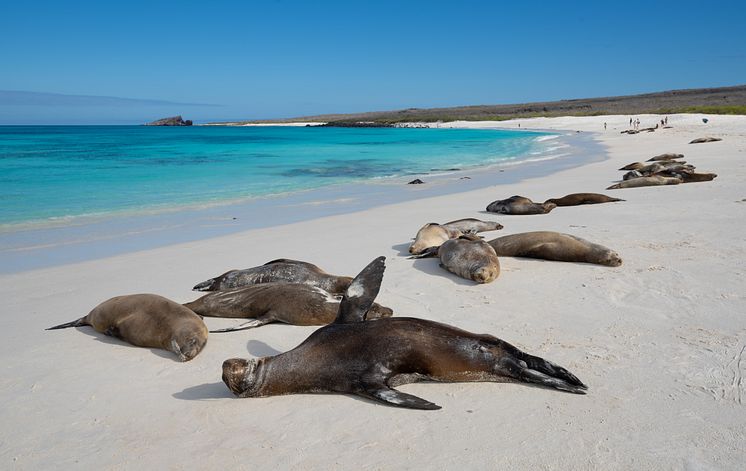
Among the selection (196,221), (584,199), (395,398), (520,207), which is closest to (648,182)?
(584,199)

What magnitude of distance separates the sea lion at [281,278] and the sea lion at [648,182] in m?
9.32

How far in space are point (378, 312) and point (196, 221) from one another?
7.21 metres

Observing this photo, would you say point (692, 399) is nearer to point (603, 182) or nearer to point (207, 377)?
point (207, 377)

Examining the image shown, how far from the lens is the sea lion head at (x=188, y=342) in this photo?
4336 millimetres

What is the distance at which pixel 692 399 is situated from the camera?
3.25 metres

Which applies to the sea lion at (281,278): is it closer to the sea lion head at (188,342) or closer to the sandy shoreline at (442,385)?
the sandy shoreline at (442,385)

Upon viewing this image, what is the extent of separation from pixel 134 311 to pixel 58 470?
2.14 meters

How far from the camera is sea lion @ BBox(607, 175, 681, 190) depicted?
501 inches

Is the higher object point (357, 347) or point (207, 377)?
point (357, 347)

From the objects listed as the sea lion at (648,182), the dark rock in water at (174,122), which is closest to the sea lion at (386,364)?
the sea lion at (648,182)

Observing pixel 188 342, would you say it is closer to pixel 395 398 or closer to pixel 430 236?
pixel 395 398

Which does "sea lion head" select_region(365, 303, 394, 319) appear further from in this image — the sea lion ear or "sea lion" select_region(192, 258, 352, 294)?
"sea lion" select_region(192, 258, 352, 294)

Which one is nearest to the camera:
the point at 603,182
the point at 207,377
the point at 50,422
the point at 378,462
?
→ the point at 378,462

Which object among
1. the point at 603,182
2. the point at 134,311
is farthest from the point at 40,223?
the point at 603,182
